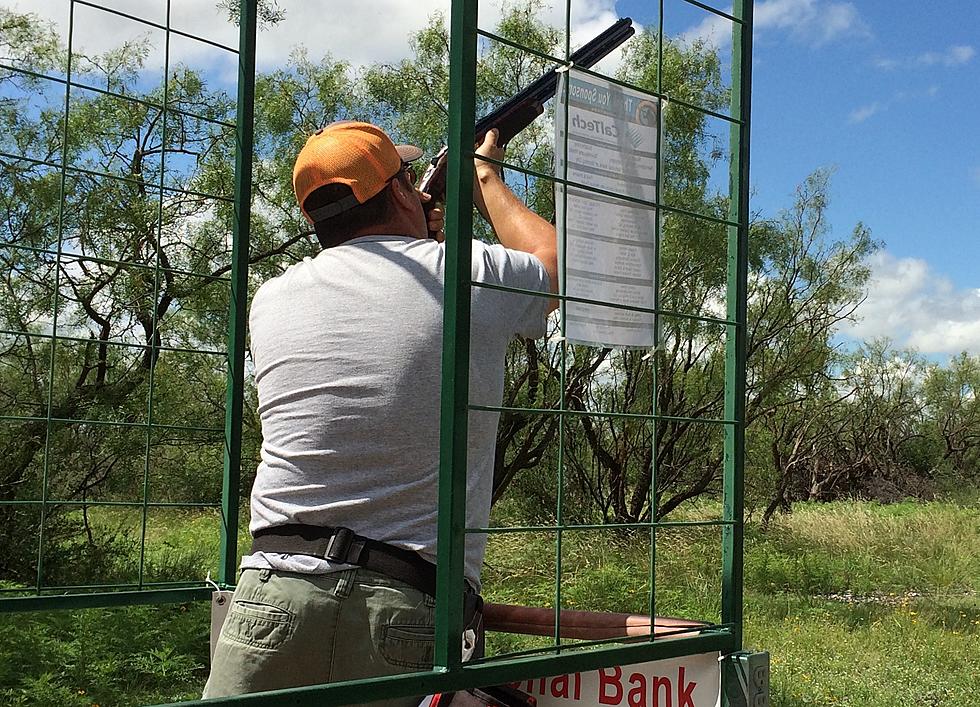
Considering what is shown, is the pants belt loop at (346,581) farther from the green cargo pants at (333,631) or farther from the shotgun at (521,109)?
the shotgun at (521,109)

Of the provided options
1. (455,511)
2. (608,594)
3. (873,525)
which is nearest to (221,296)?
(608,594)

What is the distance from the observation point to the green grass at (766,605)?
542 cm

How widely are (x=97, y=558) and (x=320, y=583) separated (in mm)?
5786

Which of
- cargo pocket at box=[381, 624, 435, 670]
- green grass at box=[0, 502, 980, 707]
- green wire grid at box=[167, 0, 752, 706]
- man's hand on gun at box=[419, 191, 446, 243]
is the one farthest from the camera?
green grass at box=[0, 502, 980, 707]

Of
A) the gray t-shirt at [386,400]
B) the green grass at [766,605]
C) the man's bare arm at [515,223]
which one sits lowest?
the green grass at [766,605]

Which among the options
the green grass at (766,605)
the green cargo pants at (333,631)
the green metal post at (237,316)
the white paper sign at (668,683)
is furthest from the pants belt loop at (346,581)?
the green grass at (766,605)

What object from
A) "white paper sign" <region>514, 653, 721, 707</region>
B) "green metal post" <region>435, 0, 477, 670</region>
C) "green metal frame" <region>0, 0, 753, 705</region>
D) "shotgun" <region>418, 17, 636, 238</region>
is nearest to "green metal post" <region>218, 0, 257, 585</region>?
"green metal frame" <region>0, 0, 753, 705</region>

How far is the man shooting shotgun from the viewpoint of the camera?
1.72 metres

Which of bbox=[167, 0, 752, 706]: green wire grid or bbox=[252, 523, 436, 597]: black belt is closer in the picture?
bbox=[167, 0, 752, 706]: green wire grid

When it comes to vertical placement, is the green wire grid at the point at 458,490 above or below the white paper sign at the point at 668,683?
above

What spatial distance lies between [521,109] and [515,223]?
71 centimetres

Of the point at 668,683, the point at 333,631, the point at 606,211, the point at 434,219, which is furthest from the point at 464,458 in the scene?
the point at 434,219

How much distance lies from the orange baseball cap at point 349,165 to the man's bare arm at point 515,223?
17cm

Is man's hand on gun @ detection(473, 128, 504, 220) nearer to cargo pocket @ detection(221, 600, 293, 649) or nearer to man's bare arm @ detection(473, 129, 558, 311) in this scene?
man's bare arm @ detection(473, 129, 558, 311)
